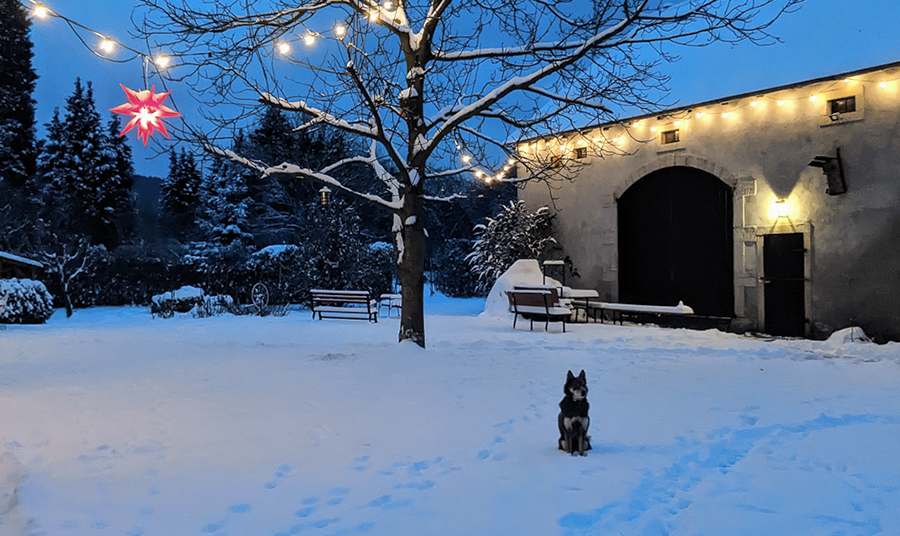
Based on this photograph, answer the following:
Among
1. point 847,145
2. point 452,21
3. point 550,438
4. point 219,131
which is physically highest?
point 452,21

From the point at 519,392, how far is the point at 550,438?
4.32 feet

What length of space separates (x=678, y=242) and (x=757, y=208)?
1.97 metres

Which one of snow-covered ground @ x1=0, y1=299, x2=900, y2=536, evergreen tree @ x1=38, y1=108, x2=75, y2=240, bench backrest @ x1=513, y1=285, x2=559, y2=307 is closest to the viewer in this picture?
snow-covered ground @ x1=0, y1=299, x2=900, y2=536

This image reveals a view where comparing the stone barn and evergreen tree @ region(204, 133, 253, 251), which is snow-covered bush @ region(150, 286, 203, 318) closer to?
→ evergreen tree @ region(204, 133, 253, 251)

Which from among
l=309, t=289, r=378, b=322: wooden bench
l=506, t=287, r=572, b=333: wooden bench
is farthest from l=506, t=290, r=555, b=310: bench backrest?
l=309, t=289, r=378, b=322: wooden bench

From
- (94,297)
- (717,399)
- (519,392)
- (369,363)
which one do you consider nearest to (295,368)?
(369,363)

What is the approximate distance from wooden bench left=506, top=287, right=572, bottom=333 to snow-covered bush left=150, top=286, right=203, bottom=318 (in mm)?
9064

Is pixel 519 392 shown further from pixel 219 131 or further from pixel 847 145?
pixel 847 145

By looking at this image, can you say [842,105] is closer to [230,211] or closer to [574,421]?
[574,421]

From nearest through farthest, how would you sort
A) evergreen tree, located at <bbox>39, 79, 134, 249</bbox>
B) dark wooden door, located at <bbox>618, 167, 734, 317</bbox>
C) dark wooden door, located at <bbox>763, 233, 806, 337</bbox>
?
dark wooden door, located at <bbox>763, 233, 806, 337</bbox> → dark wooden door, located at <bbox>618, 167, 734, 317</bbox> → evergreen tree, located at <bbox>39, 79, 134, 249</bbox>

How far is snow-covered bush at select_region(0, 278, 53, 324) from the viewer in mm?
11664

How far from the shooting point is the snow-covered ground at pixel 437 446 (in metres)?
2.43

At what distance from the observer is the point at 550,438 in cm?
365

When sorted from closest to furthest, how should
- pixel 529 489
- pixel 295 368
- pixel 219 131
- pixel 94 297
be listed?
pixel 529 489, pixel 295 368, pixel 219 131, pixel 94 297
